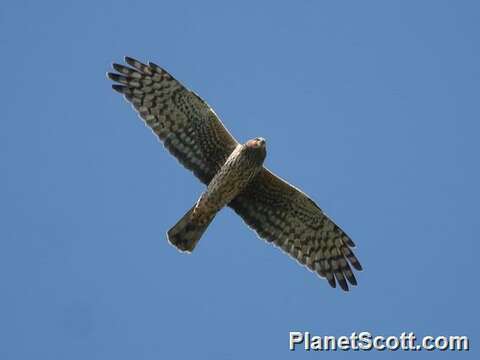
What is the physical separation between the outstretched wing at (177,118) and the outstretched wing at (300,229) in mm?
753

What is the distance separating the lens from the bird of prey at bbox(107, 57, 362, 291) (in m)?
14.5

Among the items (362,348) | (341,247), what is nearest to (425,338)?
(362,348)

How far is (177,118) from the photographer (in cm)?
1475

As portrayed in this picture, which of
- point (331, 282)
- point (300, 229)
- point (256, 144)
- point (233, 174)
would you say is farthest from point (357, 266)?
point (256, 144)

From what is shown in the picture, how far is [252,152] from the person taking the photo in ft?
46.8

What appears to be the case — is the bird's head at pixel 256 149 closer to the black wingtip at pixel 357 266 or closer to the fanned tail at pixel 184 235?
the fanned tail at pixel 184 235

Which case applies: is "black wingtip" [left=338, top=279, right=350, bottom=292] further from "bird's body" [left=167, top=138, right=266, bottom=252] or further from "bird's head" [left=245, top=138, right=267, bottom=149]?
"bird's head" [left=245, top=138, right=267, bottom=149]

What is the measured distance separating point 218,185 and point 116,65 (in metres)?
2.36

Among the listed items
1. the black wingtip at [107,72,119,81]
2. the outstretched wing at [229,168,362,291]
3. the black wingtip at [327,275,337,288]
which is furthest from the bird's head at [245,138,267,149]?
the black wingtip at [327,275,337,288]

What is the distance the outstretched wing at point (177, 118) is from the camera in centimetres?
1462

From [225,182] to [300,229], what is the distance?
1655 millimetres

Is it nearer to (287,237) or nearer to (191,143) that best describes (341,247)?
(287,237)

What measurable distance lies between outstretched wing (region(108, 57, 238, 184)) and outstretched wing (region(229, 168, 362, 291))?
2.47ft

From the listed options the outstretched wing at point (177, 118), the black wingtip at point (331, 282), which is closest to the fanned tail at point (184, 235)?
the outstretched wing at point (177, 118)
